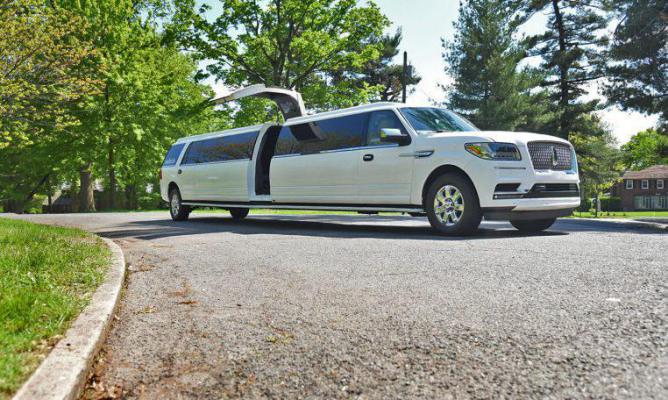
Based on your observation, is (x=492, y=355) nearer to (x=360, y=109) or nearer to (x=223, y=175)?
(x=360, y=109)

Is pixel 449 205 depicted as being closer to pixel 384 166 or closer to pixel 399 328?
pixel 384 166

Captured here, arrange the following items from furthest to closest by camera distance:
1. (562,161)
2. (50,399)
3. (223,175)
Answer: (223,175), (562,161), (50,399)

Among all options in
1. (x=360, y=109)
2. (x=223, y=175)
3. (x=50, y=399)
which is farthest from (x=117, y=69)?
(x=50, y=399)

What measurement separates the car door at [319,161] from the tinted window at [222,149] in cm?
101

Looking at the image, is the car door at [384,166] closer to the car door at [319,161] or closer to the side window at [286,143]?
the car door at [319,161]

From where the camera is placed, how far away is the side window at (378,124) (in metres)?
8.25

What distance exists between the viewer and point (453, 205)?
744cm

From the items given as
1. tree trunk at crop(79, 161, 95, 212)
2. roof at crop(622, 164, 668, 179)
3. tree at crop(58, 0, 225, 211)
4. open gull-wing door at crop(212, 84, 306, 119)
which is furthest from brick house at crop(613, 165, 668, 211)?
open gull-wing door at crop(212, 84, 306, 119)

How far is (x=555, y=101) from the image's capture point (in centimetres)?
3256

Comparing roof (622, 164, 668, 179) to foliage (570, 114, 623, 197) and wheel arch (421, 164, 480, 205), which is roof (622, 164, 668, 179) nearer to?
foliage (570, 114, 623, 197)

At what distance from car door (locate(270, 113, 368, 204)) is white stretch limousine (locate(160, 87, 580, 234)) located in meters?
0.02

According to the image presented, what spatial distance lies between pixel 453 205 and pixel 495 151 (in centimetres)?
96

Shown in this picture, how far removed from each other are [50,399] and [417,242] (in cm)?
509

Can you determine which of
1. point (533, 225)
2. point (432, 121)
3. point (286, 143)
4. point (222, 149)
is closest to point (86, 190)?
point (222, 149)
